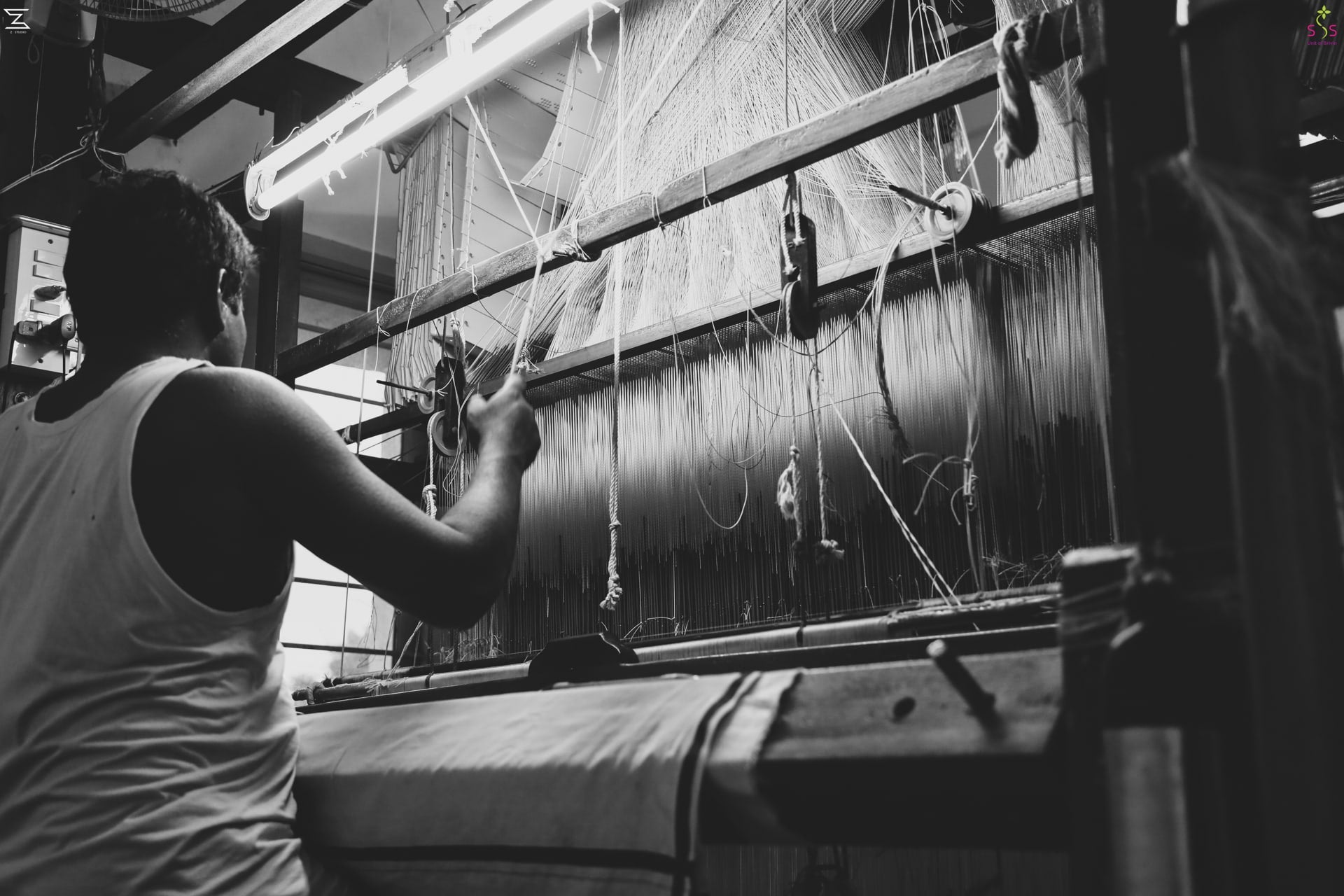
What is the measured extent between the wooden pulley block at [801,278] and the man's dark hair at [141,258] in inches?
50.3

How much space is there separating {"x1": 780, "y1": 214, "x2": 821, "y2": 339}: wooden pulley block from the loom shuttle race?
22 mm

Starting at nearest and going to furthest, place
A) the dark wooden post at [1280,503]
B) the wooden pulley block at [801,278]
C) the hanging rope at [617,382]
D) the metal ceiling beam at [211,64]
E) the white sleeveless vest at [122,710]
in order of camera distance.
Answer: the dark wooden post at [1280,503], the white sleeveless vest at [122,710], the wooden pulley block at [801,278], the hanging rope at [617,382], the metal ceiling beam at [211,64]

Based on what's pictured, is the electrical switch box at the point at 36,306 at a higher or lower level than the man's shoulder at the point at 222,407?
higher

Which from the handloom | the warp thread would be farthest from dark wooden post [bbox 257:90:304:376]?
the warp thread

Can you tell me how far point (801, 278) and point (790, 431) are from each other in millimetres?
714

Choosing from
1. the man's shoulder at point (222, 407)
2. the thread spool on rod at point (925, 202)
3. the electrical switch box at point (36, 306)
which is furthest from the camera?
the electrical switch box at point (36, 306)

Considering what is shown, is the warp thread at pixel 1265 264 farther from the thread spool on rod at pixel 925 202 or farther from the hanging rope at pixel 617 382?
the hanging rope at pixel 617 382

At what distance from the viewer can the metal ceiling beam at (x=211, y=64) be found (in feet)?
11.0

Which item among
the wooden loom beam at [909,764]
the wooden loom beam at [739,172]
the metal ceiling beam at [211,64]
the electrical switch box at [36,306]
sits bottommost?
the wooden loom beam at [909,764]

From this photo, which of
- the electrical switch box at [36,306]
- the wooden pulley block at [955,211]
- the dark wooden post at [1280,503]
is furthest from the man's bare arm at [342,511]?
the electrical switch box at [36,306]

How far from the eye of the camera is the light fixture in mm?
2607

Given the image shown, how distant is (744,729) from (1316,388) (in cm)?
49

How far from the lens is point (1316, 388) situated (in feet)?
2.16

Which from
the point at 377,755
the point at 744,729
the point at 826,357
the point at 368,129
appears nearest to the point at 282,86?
the point at 368,129
